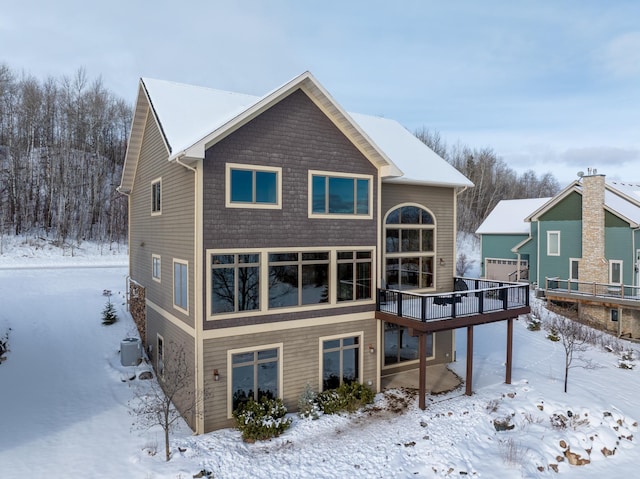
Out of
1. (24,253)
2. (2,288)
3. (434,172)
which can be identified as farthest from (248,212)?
(24,253)

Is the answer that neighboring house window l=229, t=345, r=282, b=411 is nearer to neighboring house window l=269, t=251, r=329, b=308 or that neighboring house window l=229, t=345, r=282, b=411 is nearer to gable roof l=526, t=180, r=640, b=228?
neighboring house window l=269, t=251, r=329, b=308

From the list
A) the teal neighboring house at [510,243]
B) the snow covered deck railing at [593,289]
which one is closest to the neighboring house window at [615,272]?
the snow covered deck railing at [593,289]

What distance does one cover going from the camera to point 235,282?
1071 centimetres

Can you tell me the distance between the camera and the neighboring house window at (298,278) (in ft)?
37.0

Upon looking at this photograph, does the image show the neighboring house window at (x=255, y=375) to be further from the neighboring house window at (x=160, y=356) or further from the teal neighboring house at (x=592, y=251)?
the teal neighboring house at (x=592, y=251)

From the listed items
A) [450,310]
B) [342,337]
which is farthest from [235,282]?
[450,310]

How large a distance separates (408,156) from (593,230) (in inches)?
574

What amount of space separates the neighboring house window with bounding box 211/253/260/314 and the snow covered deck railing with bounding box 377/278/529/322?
4250 mm

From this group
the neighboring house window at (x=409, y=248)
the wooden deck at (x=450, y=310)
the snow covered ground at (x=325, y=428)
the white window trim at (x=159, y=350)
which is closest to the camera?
the snow covered ground at (x=325, y=428)

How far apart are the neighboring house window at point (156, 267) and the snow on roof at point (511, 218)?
24.2m

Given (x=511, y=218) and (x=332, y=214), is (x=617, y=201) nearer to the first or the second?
(x=511, y=218)

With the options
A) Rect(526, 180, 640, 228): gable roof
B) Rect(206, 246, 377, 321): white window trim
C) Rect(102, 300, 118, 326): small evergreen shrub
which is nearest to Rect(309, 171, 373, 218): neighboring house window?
Rect(206, 246, 377, 321): white window trim

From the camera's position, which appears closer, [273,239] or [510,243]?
[273,239]

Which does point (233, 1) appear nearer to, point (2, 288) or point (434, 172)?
point (434, 172)
